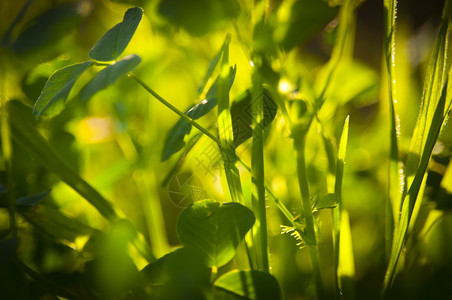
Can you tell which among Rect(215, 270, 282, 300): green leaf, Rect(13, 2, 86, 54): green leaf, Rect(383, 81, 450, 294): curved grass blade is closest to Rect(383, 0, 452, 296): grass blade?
Rect(383, 81, 450, 294): curved grass blade

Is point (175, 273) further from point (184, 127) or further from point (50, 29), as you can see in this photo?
point (50, 29)

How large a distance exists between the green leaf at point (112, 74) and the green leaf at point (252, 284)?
0.71 ft

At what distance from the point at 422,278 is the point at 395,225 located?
12 centimetres

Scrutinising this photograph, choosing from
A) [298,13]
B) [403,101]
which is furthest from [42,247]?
[403,101]

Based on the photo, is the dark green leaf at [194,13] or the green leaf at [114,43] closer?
the green leaf at [114,43]

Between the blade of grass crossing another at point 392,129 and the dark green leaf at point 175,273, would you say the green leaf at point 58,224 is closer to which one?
the dark green leaf at point 175,273

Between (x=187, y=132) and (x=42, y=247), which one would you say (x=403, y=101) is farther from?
(x=42, y=247)

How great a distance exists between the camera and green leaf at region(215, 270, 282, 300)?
1.23ft

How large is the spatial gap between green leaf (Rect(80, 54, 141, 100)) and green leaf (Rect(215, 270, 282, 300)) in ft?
0.71

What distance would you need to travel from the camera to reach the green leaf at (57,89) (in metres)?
0.40

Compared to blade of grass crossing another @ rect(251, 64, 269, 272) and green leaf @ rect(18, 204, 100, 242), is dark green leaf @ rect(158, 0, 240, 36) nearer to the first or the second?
blade of grass crossing another @ rect(251, 64, 269, 272)

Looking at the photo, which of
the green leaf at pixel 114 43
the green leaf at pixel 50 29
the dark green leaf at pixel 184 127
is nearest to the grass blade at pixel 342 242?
the dark green leaf at pixel 184 127

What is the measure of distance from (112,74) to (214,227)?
177 mm

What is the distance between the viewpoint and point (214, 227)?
1.27 ft
